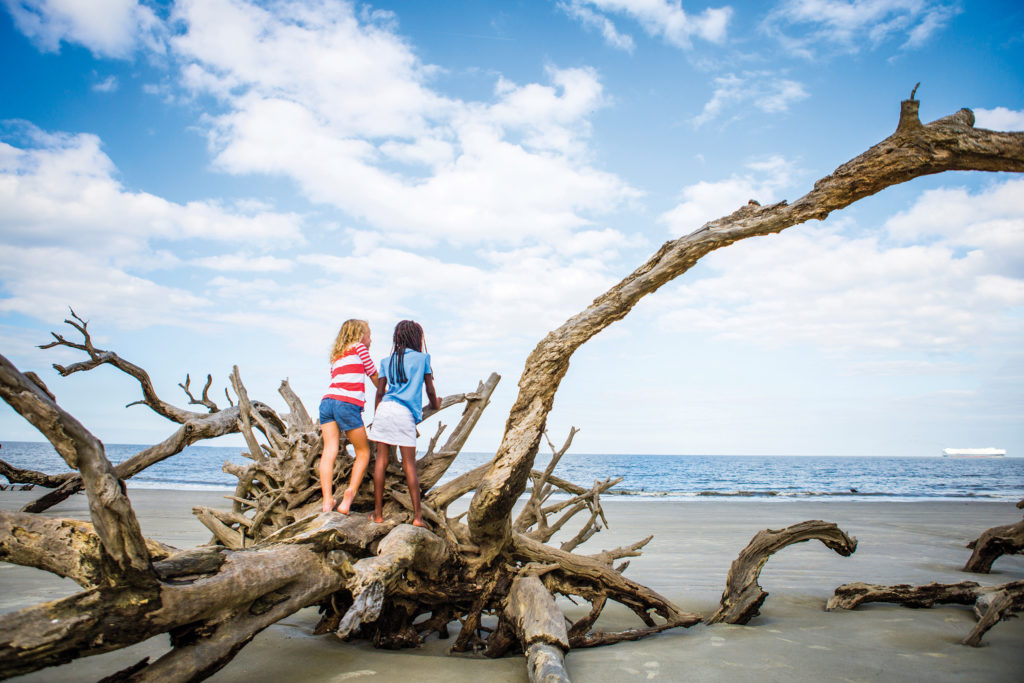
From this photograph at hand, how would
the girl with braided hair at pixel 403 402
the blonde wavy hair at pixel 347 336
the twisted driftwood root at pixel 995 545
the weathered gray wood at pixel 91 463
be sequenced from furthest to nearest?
the twisted driftwood root at pixel 995 545
the blonde wavy hair at pixel 347 336
the girl with braided hair at pixel 403 402
the weathered gray wood at pixel 91 463

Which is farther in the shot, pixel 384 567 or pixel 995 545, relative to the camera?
pixel 995 545

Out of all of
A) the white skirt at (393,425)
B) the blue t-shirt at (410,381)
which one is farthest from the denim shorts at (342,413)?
the blue t-shirt at (410,381)

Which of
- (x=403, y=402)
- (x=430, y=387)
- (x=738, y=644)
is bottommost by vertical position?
(x=738, y=644)

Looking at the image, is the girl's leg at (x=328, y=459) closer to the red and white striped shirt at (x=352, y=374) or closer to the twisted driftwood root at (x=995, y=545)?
the red and white striped shirt at (x=352, y=374)

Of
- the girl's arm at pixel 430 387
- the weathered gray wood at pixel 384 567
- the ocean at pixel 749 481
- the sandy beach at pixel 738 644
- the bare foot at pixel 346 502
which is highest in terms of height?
the girl's arm at pixel 430 387

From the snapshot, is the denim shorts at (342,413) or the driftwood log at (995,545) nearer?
the denim shorts at (342,413)

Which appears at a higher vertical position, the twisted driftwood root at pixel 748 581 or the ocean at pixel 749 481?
the twisted driftwood root at pixel 748 581

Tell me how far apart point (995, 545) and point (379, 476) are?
7.02 metres

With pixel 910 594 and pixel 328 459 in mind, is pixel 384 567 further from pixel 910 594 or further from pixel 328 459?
pixel 910 594

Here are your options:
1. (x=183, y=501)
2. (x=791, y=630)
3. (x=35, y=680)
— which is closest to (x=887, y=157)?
(x=791, y=630)

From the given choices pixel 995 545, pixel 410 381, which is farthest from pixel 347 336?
pixel 995 545

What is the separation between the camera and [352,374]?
4215mm

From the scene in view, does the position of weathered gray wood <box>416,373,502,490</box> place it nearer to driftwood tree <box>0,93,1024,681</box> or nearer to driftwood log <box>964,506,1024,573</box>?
driftwood tree <box>0,93,1024,681</box>

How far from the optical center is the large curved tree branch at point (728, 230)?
3.07 meters
